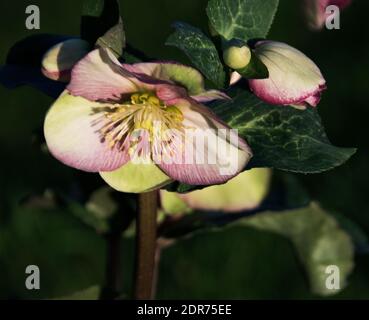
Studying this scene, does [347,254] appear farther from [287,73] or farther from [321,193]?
[321,193]

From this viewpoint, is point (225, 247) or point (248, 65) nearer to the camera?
point (248, 65)

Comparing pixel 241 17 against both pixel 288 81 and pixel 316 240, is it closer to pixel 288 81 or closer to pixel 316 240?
pixel 288 81

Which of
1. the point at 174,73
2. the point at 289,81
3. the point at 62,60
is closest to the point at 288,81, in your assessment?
the point at 289,81

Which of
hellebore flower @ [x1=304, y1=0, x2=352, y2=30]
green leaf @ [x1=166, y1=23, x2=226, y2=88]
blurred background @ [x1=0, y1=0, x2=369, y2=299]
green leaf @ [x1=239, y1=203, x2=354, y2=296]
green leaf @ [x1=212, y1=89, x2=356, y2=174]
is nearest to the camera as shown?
green leaf @ [x1=166, y1=23, x2=226, y2=88]

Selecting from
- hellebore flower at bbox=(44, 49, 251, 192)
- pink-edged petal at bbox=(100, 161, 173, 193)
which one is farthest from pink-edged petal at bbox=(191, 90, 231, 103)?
pink-edged petal at bbox=(100, 161, 173, 193)

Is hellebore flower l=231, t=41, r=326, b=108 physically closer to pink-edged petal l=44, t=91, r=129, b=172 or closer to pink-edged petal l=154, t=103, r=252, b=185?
pink-edged petal l=154, t=103, r=252, b=185
